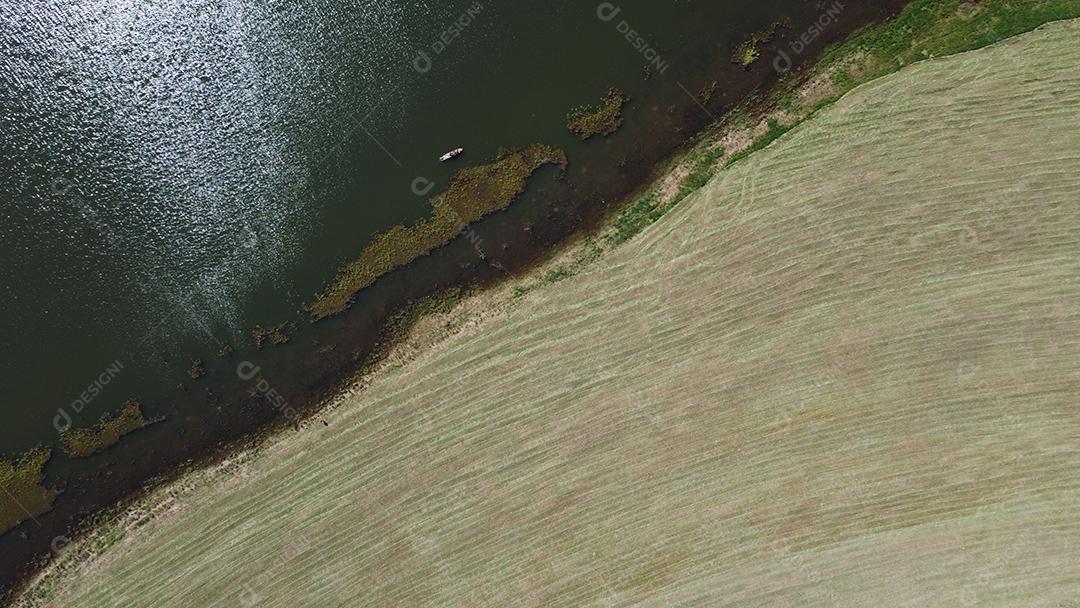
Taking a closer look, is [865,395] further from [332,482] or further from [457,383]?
[332,482]

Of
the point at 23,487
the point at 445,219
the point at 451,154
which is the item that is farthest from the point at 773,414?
the point at 23,487

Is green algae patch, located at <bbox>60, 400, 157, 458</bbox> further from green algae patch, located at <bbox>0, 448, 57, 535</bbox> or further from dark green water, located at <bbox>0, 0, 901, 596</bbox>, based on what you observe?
green algae patch, located at <bbox>0, 448, 57, 535</bbox>

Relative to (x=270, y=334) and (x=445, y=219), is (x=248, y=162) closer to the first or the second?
(x=270, y=334)

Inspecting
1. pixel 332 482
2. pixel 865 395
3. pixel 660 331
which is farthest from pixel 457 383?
pixel 865 395

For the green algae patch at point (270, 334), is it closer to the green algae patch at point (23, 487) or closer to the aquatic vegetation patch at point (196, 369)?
the aquatic vegetation patch at point (196, 369)

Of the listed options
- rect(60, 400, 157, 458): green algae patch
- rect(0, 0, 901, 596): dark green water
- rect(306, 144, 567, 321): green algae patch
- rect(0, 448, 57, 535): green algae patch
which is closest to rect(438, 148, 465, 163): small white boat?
rect(0, 0, 901, 596): dark green water

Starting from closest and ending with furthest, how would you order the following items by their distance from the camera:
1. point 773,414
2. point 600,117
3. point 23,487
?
point 773,414 → point 600,117 → point 23,487
